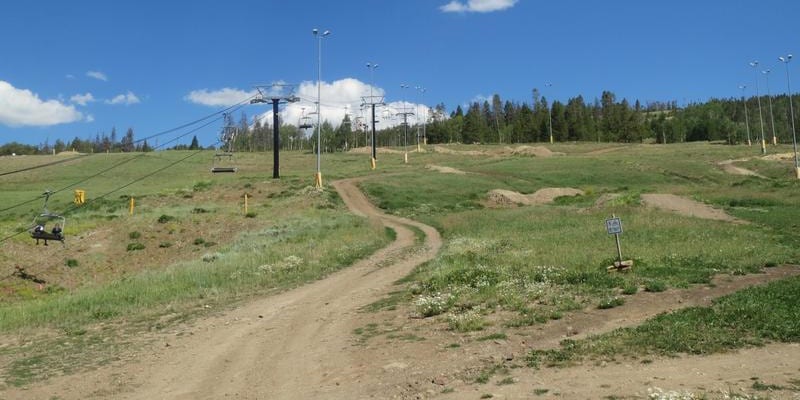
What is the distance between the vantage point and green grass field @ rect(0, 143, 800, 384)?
539 inches

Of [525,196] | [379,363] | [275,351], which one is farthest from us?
[525,196]

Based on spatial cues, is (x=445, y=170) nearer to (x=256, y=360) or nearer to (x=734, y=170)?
(x=734, y=170)

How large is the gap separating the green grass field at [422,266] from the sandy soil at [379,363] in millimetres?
694

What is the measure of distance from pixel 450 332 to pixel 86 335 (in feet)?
33.1

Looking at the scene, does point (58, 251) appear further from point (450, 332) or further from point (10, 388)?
point (450, 332)

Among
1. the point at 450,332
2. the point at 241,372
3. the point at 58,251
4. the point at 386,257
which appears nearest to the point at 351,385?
the point at 241,372

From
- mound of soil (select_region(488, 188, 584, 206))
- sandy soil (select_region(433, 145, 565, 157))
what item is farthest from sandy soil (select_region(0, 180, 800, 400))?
sandy soil (select_region(433, 145, 565, 157))

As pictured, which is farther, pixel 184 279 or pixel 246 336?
pixel 184 279

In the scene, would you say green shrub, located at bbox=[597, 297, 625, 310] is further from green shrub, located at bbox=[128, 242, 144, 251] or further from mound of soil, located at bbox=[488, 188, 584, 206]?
mound of soil, located at bbox=[488, 188, 584, 206]

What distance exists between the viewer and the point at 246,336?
1388 cm

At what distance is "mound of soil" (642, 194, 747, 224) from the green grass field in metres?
1.35

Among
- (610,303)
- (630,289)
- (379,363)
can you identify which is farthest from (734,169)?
(379,363)

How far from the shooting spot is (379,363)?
10695 mm

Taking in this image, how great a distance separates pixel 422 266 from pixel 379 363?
12238mm
